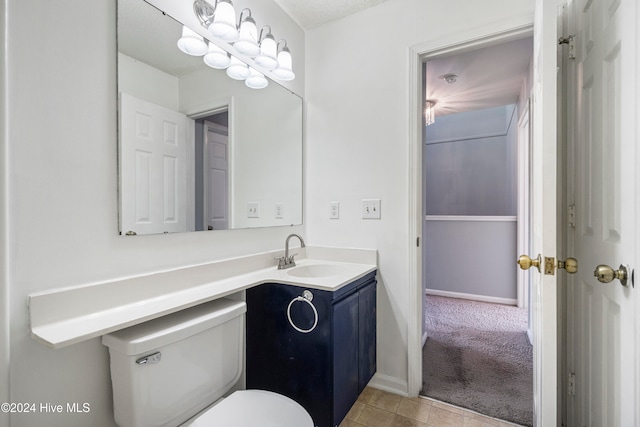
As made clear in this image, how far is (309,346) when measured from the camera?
4.55ft

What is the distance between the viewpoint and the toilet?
0.94 metres

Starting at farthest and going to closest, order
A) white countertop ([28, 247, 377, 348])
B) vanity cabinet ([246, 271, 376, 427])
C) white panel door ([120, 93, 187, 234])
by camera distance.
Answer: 1. vanity cabinet ([246, 271, 376, 427])
2. white panel door ([120, 93, 187, 234])
3. white countertop ([28, 247, 377, 348])

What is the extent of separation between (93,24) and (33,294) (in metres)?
0.91

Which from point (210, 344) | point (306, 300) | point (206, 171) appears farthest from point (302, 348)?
point (206, 171)

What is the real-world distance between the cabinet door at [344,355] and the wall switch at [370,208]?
1.70 ft

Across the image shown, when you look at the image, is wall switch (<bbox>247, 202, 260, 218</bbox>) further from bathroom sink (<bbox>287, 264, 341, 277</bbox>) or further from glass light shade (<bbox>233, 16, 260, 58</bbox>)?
glass light shade (<bbox>233, 16, 260, 58</bbox>)

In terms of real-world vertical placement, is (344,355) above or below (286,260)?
below

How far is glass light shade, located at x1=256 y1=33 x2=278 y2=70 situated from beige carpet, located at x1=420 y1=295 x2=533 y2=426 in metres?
2.12

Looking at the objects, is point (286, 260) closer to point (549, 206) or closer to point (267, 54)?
point (267, 54)

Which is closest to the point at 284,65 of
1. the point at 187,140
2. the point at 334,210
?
the point at 187,140

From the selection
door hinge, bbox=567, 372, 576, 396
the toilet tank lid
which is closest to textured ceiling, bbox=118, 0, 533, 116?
the toilet tank lid

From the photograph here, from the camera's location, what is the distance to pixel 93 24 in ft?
3.42

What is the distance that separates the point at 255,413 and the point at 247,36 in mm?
1691

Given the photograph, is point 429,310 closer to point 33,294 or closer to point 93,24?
point 33,294
